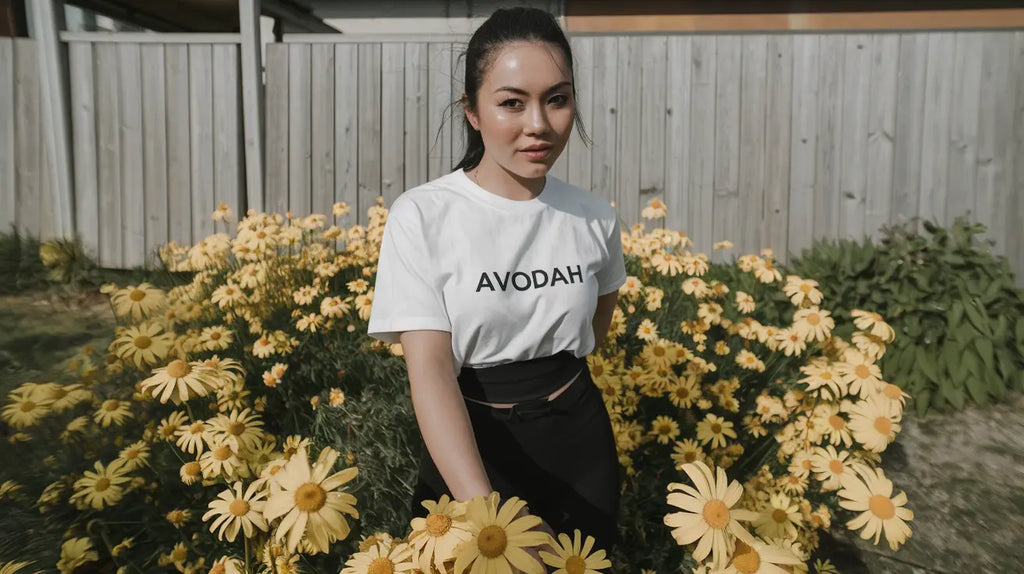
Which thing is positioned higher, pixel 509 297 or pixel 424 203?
pixel 424 203

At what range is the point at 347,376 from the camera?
9.27 ft

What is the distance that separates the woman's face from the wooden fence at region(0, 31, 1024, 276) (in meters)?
3.65

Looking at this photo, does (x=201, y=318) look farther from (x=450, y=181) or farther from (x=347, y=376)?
(x=450, y=181)

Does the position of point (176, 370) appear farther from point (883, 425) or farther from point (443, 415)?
point (883, 425)

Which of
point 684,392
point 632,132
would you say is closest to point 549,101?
point 684,392

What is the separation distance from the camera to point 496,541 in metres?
0.80

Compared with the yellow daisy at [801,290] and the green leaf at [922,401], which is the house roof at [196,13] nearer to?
the yellow daisy at [801,290]

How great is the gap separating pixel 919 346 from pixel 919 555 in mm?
1569

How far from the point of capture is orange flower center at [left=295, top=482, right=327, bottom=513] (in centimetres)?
94

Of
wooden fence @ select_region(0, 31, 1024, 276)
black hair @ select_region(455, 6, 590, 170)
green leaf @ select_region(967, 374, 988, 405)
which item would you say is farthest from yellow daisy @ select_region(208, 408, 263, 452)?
green leaf @ select_region(967, 374, 988, 405)

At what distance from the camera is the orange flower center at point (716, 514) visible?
2.86ft

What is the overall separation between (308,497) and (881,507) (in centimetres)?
96

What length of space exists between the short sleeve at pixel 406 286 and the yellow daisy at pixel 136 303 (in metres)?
1.72

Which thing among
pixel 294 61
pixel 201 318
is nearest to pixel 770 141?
pixel 294 61
